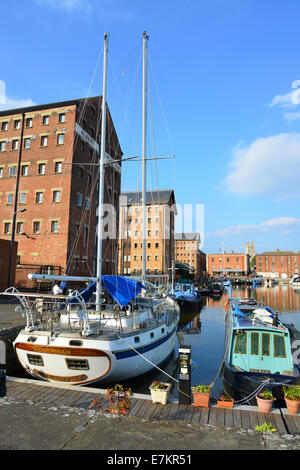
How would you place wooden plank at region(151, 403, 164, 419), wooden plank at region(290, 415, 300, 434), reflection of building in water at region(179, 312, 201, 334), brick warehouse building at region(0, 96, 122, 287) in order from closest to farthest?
wooden plank at region(290, 415, 300, 434)
wooden plank at region(151, 403, 164, 419)
reflection of building in water at region(179, 312, 201, 334)
brick warehouse building at region(0, 96, 122, 287)

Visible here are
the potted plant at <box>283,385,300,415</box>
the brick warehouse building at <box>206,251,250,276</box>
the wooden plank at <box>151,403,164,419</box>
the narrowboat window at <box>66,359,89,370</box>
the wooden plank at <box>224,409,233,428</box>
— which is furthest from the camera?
the brick warehouse building at <box>206,251,250,276</box>

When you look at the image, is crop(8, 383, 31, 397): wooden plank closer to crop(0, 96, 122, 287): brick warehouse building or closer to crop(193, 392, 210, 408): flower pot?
crop(193, 392, 210, 408): flower pot

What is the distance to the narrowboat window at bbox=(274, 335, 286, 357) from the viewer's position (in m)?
13.3

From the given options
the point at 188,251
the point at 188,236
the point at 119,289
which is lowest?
the point at 119,289

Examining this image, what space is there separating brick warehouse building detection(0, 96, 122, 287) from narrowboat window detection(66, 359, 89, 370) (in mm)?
21505

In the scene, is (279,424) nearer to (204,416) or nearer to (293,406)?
(293,406)

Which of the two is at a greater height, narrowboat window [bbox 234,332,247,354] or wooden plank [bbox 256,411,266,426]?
narrowboat window [bbox 234,332,247,354]

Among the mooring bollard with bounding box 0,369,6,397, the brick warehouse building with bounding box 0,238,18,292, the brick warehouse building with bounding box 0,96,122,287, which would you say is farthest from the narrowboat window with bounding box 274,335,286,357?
the brick warehouse building with bounding box 0,238,18,292

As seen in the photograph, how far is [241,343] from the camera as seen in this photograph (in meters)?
14.0

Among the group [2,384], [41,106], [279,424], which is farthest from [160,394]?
[41,106]

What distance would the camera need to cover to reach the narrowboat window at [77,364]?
11562 mm

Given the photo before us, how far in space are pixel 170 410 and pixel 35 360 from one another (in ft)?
21.6

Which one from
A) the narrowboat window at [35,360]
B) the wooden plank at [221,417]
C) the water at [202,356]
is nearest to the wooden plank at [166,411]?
the wooden plank at [221,417]
